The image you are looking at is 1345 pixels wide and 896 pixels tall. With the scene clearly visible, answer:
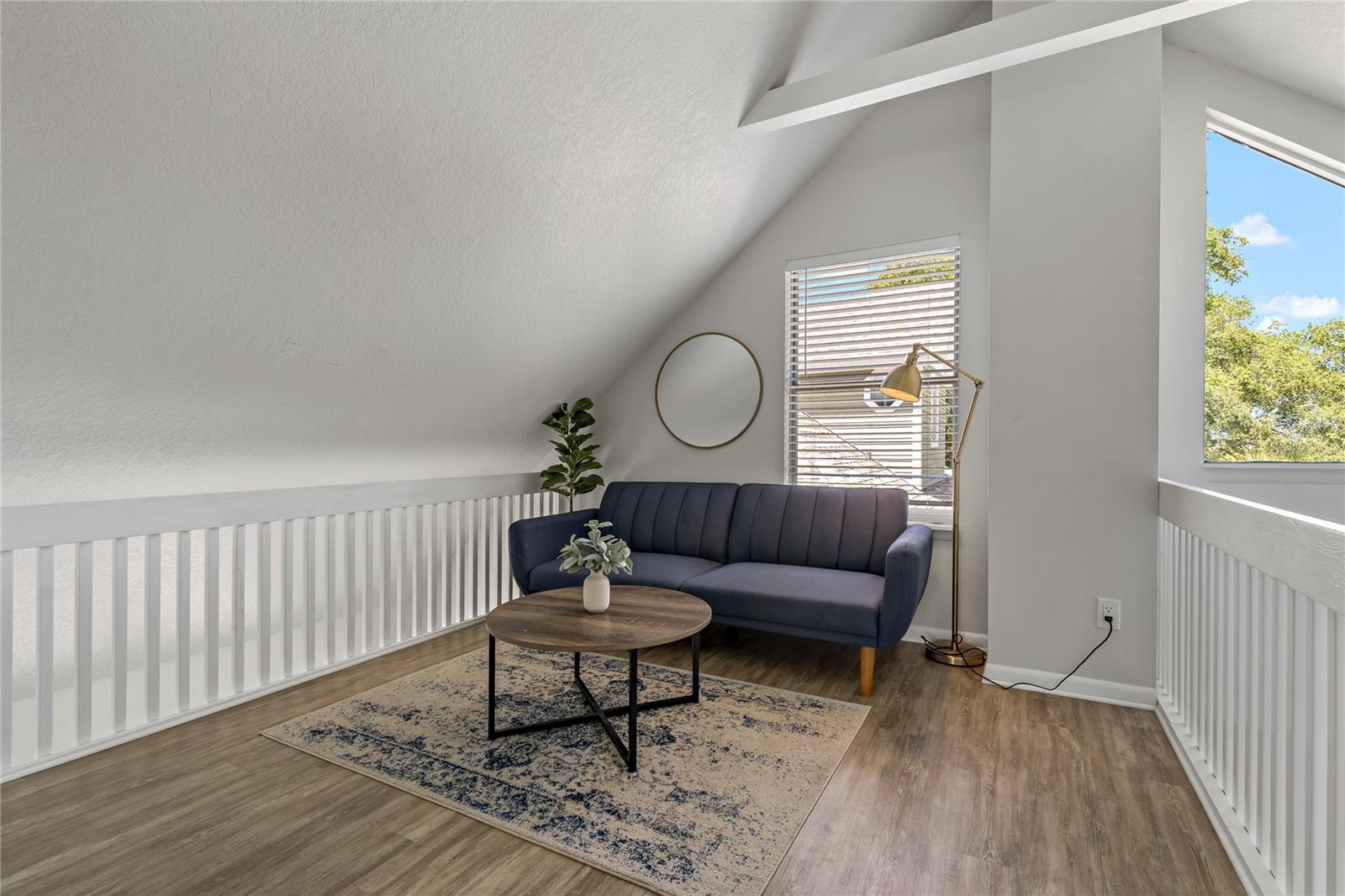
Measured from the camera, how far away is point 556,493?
14.4ft

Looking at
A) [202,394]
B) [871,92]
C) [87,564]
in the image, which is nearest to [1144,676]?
[871,92]

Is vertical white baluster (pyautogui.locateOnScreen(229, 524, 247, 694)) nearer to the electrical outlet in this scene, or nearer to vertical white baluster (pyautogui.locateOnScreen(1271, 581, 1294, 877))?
vertical white baluster (pyautogui.locateOnScreen(1271, 581, 1294, 877))

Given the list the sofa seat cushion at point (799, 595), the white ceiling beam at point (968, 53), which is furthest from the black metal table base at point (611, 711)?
the white ceiling beam at point (968, 53)

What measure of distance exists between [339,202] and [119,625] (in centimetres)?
180

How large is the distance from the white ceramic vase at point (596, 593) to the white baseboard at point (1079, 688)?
1822 mm

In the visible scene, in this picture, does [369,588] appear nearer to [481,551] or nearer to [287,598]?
[287,598]

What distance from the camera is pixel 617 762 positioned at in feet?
7.02

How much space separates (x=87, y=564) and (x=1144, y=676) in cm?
411

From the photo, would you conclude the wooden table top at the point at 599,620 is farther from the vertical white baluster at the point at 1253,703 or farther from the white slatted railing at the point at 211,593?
the vertical white baluster at the point at 1253,703

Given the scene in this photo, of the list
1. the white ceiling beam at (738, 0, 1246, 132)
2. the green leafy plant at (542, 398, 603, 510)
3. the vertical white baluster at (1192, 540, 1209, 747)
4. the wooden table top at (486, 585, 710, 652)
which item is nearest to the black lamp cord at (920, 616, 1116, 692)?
the vertical white baluster at (1192, 540, 1209, 747)

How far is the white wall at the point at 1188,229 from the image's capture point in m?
3.11

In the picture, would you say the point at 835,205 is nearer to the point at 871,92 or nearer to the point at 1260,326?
the point at 871,92

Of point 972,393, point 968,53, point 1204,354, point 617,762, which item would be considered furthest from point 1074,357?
point 617,762

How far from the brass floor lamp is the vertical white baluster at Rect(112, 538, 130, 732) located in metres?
3.19
